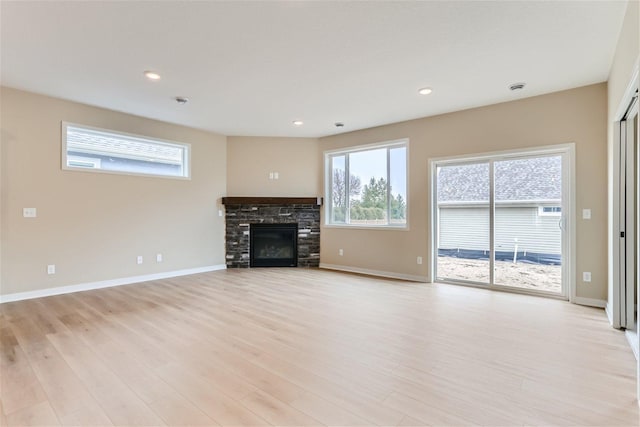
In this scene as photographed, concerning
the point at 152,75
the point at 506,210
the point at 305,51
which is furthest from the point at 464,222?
the point at 152,75

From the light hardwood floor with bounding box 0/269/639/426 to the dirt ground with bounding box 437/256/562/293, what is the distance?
0.32m

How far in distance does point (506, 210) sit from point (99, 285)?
19.8ft

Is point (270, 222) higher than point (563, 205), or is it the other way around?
point (563, 205)

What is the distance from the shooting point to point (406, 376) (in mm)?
2102

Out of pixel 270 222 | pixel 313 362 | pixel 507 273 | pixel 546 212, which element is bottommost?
pixel 313 362

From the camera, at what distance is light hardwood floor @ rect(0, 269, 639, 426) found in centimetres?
173

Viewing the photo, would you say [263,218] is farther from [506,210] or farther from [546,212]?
[546,212]

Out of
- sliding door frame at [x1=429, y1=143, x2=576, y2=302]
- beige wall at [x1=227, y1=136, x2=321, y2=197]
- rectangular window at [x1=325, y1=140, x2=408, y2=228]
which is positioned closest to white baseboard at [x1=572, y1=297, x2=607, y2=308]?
sliding door frame at [x1=429, y1=143, x2=576, y2=302]

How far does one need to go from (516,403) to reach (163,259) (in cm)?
526

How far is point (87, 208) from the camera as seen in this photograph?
4512 millimetres

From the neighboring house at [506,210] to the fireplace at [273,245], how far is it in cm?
286

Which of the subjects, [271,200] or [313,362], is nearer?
[313,362]

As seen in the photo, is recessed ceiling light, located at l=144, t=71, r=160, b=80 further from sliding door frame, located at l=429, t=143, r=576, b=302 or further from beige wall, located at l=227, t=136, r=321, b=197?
sliding door frame, located at l=429, t=143, r=576, b=302

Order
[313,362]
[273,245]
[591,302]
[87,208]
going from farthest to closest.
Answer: [273,245] → [87,208] → [591,302] → [313,362]
